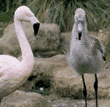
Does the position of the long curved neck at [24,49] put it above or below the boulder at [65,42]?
above

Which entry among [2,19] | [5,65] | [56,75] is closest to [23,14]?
[5,65]

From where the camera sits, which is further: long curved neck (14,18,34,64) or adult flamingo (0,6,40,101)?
long curved neck (14,18,34,64)

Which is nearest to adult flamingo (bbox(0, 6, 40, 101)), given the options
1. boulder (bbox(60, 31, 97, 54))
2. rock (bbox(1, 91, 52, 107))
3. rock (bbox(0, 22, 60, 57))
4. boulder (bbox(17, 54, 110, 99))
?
rock (bbox(1, 91, 52, 107))

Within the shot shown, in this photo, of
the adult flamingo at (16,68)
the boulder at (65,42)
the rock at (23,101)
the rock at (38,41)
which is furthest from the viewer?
the boulder at (65,42)

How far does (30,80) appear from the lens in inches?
171

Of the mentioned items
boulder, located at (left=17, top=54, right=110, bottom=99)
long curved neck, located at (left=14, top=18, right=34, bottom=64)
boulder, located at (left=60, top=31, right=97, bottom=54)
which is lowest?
boulder, located at (left=17, top=54, right=110, bottom=99)

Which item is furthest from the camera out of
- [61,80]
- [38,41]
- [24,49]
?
[38,41]

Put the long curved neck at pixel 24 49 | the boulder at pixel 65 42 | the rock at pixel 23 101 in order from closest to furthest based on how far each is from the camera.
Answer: the long curved neck at pixel 24 49, the rock at pixel 23 101, the boulder at pixel 65 42

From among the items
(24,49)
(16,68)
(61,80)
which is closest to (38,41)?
(61,80)

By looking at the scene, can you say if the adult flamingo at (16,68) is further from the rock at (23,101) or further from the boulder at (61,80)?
the boulder at (61,80)

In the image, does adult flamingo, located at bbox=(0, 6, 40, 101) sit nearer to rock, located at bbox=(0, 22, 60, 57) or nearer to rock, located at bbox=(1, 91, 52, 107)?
rock, located at bbox=(1, 91, 52, 107)

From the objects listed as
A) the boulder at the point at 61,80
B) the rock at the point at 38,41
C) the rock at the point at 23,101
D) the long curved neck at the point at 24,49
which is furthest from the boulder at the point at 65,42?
the long curved neck at the point at 24,49

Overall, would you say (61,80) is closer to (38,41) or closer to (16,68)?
Answer: (16,68)

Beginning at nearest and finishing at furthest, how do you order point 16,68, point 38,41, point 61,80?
point 16,68 < point 61,80 < point 38,41
